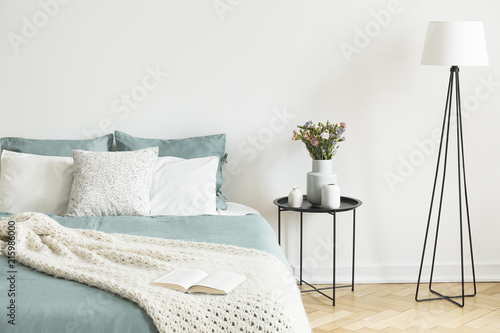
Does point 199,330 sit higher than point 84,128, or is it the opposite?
point 84,128

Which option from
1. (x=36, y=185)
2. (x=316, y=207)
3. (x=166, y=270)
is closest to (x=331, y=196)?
(x=316, y=207)

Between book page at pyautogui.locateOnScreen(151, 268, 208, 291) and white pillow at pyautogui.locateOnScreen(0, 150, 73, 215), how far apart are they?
4.70ft

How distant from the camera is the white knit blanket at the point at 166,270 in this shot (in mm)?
1896

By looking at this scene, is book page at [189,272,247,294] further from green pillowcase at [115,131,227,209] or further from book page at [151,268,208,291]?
green pillowcase at [115,131,227,209]

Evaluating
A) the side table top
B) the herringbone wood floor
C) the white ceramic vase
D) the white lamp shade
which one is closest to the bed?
the side table top

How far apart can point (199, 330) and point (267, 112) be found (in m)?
2.11

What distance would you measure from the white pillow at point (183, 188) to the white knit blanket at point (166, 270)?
0.62 metres

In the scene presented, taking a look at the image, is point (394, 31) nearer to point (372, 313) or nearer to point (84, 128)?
point (372, 313)

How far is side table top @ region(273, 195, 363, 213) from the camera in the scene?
3408 millimetres

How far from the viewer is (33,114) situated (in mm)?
3736

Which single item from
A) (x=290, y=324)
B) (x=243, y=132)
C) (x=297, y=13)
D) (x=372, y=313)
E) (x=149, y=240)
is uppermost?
(x=297, y=13)

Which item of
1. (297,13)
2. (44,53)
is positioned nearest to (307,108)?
(297,13)

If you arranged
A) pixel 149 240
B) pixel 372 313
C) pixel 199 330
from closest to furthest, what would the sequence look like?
pixel 199 330
pixel 149 240
pixel 372 313

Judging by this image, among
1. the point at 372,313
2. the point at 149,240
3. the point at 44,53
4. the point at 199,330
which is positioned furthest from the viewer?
the point at 44,53
